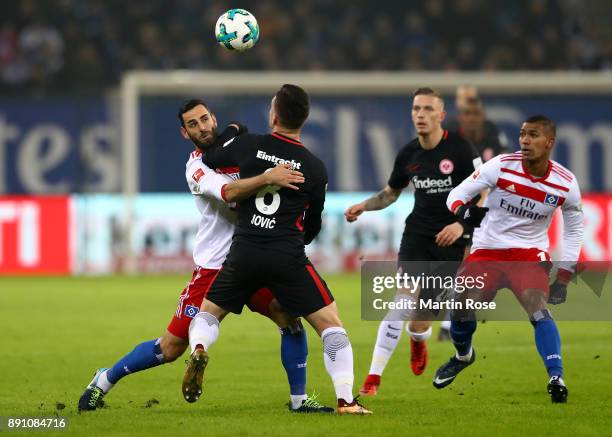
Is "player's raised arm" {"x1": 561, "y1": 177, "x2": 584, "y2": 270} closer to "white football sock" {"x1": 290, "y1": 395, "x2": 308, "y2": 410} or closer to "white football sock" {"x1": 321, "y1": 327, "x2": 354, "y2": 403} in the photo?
"white football sock" {"x1": 321, "y1": 327, "x2": 354, "y2": 403}

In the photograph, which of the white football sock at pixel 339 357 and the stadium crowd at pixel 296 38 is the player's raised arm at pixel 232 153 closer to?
the white football sock at pixel 339 357

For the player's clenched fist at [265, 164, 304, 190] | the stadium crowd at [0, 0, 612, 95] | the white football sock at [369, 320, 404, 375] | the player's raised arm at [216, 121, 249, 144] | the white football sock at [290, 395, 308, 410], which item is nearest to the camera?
the player's clenched fist at [265, 164, 304, 190]

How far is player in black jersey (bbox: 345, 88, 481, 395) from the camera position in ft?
31.3

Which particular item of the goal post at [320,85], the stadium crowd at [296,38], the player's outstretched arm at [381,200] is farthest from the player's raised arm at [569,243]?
the stadium crowd at [296,38]

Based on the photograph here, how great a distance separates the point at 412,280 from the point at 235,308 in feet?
7.77

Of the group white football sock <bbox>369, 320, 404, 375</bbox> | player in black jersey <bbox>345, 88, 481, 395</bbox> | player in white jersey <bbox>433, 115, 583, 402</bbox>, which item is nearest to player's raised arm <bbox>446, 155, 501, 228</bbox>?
player in white jersey <bbox>433, 115, 583, 402</bbox>

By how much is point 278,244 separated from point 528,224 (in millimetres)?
2130

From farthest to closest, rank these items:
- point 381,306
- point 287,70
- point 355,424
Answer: point 287,70, point 381,306, point 355,424

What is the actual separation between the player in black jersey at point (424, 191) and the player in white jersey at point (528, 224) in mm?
644

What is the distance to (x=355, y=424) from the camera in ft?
24.0

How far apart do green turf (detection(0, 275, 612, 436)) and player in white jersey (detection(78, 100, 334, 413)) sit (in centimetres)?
20

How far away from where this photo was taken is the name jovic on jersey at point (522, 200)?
339 inches

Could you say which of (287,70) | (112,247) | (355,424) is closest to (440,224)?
(355,424)

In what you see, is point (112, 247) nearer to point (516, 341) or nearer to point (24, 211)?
point (24, 211)
